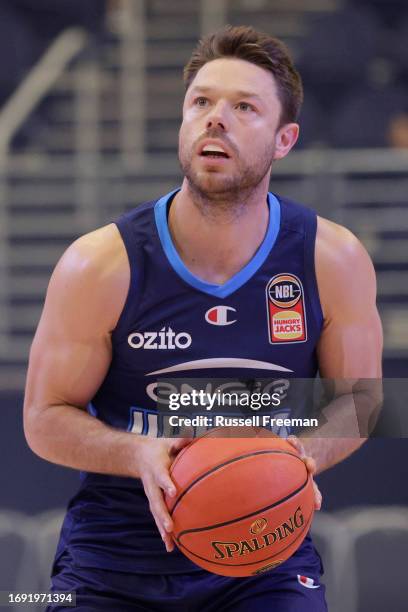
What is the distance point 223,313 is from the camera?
7.58 ft

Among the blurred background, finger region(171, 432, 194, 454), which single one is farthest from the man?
the blurred background

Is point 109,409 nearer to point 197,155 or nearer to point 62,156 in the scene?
point 197,155

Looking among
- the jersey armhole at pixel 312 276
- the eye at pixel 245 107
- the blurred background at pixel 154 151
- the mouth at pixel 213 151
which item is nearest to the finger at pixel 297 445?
the jersey armhole at pixel 312 276

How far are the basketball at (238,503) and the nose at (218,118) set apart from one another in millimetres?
663

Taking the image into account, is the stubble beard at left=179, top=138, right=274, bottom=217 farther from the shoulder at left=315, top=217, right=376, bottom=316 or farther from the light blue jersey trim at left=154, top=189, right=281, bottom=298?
the shoulder at left=315, top=217, right=376, bottom=316

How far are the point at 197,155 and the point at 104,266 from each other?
305 millimetres

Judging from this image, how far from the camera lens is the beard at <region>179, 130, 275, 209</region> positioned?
227cm

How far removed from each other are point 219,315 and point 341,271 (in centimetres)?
30

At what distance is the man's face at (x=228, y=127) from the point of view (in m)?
2.27

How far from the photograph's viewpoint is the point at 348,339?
2.37m

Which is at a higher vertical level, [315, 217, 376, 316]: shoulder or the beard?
the beard

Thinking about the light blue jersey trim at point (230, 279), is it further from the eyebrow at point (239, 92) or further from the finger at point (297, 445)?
the finger at point (297, 445)

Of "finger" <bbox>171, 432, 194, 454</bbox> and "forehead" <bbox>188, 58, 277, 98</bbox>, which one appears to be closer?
"finger" <bbox>171, 432, 194, 454</bbox>

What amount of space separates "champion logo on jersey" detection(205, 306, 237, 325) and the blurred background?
1.40 metres
